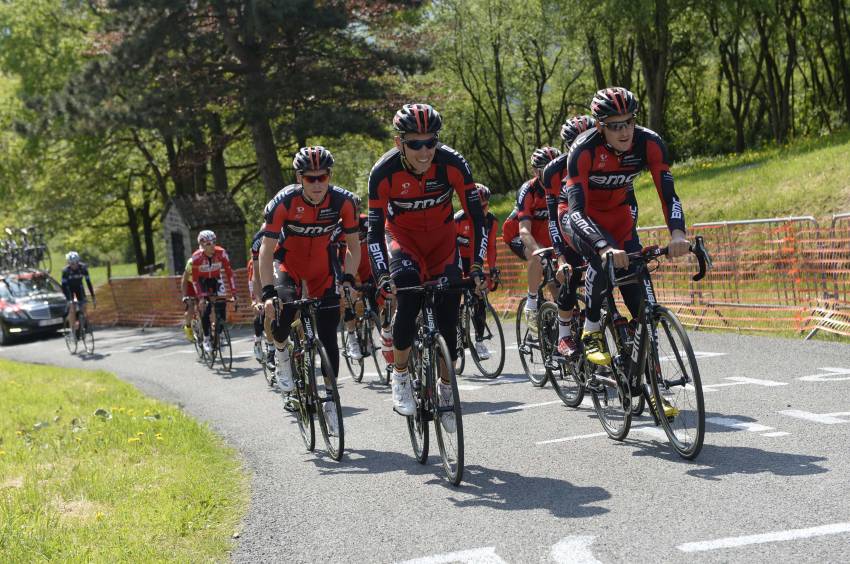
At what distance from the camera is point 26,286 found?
32.1 m

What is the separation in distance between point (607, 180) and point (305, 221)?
127 inches

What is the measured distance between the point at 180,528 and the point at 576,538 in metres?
2.40

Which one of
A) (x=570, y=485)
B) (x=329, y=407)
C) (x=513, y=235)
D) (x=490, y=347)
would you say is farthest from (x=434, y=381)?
(x=490, y=347)

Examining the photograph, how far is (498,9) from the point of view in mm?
50438

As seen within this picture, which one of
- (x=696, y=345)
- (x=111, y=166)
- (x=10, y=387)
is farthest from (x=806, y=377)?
(x=111, y=166)

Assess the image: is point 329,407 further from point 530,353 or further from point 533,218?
point 533,218

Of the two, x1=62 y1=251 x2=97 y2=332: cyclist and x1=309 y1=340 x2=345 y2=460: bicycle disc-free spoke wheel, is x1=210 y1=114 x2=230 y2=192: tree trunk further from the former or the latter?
x1=309 y1=340 x2=345 y2=460: bicycle disc-free spoke wheel

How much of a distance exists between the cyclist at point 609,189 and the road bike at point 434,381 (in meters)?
0.92

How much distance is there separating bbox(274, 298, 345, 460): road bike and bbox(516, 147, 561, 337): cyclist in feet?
7.73

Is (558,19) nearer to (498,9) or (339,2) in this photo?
(339,2)

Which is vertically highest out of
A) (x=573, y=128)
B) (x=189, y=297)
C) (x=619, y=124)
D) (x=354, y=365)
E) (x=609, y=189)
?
(x=573, y=128)

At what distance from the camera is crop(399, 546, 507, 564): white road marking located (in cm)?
479

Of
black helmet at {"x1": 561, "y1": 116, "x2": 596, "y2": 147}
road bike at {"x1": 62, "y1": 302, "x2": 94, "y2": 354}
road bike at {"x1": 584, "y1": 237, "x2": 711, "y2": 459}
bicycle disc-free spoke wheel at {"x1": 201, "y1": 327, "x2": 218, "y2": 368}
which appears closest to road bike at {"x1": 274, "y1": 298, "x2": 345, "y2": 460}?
road bike at {"x1": 584, "y1": 237, "x2": 711, "y2": 459}

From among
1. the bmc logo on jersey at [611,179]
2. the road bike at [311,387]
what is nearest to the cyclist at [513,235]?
the road bike at [311,387]
